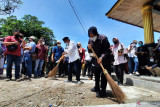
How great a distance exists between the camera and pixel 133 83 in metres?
3.62

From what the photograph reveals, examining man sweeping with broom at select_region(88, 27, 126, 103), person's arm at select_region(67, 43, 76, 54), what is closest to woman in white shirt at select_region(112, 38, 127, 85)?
man sweeping with broom at select_region(88, 27, 126, 103)

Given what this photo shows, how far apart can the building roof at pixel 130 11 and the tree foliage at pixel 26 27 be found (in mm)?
28043

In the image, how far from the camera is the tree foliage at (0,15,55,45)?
27158 mm

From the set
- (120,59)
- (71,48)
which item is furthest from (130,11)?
(71,48)

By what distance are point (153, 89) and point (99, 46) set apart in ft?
6.50

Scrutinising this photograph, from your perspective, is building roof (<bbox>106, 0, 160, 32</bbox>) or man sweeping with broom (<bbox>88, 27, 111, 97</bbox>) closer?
man sweeping with broom (<bbox>88, 27, 111, 97</bbox>)

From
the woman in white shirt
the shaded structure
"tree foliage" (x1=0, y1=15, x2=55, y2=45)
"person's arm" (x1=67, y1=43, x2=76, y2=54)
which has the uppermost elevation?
"tree foliage" (x1=0, y1=15, x2=55, y2=45)

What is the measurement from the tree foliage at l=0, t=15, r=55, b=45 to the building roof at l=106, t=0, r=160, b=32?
28.0 metres

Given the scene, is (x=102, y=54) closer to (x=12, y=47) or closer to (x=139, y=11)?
(x=12, y=47)

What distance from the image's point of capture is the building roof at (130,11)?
17.4 ft

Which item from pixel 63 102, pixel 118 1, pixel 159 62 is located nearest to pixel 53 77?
pixel 63 102

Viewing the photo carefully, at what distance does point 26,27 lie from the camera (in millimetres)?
29328

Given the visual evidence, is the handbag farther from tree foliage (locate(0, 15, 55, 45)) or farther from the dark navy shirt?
tree foliage (locate(0, 15, 55, 45))

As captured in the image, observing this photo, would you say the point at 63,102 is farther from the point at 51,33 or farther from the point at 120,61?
the point at 51,33
